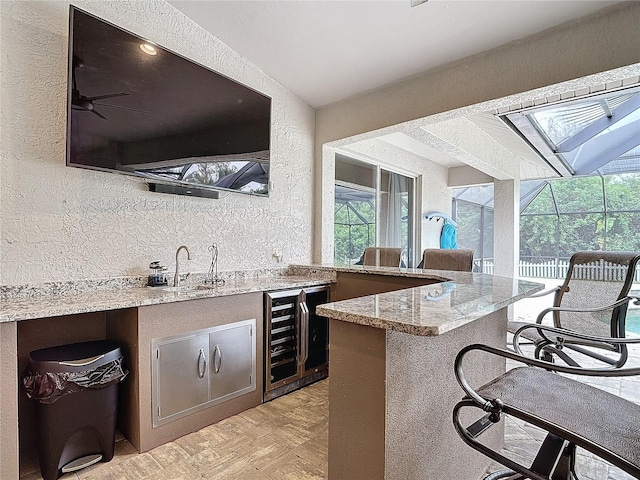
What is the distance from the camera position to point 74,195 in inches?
85.1

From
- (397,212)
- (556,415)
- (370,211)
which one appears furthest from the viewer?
(397,212)

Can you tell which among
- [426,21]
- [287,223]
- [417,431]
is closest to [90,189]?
[287,223]

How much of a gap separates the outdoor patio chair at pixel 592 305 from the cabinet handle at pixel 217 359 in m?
1.97


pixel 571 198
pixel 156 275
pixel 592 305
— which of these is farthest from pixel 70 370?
pixel 571 198

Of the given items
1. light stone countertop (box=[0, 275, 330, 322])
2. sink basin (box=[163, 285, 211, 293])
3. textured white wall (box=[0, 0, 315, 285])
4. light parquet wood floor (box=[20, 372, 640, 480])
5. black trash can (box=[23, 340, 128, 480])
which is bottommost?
light parquet wood floor (box=[20, 372, 640, 480])

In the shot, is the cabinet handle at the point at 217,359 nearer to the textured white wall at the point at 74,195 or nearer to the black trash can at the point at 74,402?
the black trash can at the point at 74,402

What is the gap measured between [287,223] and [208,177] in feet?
3.78

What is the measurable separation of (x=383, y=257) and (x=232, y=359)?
6.24ft

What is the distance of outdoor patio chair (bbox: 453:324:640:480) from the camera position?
887 millimetres

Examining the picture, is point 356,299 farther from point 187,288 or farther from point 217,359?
point 187,288

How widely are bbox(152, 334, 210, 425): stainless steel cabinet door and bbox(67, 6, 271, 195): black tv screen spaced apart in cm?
109

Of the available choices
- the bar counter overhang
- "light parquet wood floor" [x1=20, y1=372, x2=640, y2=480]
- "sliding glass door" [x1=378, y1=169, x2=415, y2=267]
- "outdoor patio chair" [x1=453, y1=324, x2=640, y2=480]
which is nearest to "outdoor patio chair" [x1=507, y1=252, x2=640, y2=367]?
"light parquet wood floor" [x1=20, y1=372, x2=640, y2=480]

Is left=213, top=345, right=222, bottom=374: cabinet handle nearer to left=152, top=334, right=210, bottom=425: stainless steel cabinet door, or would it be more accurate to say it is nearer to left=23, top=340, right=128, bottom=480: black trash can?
left=152, top=334, right=210, bottom=425: stainless steel cabinet door

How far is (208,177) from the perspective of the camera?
2.64 meters
